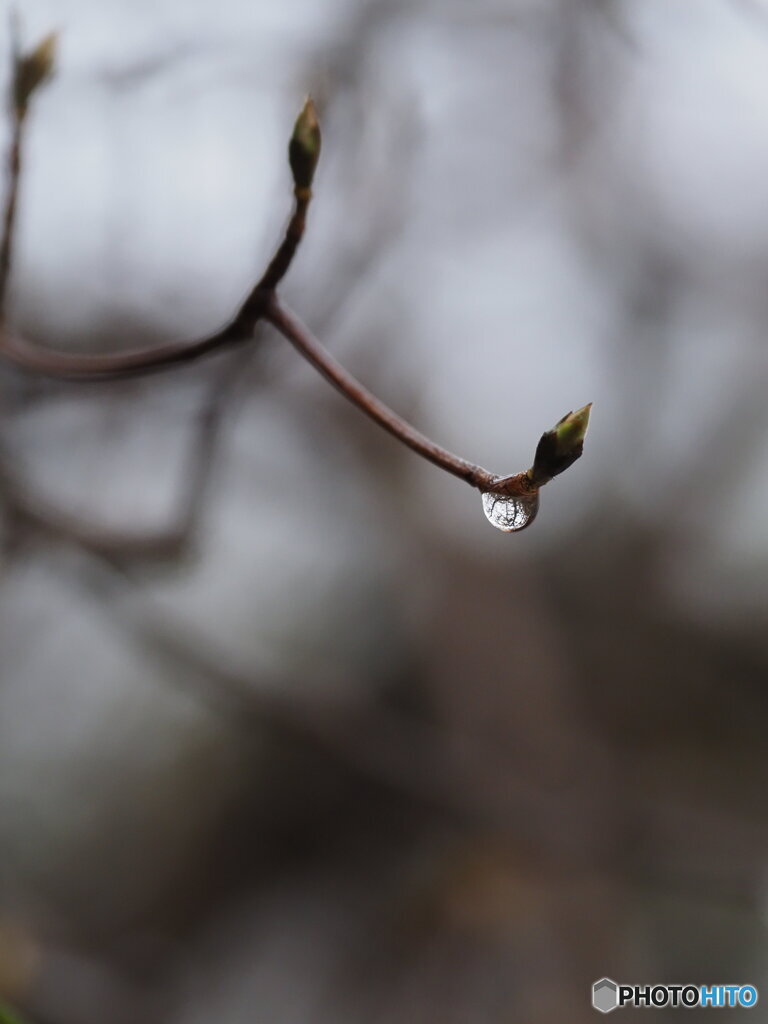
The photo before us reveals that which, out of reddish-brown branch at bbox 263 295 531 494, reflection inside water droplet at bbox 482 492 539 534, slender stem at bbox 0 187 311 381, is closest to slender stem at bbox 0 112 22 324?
slender stem at bbox 0 187 311 381

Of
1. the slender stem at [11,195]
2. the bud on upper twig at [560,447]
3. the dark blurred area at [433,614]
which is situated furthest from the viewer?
the dark blurred area at [433,614]

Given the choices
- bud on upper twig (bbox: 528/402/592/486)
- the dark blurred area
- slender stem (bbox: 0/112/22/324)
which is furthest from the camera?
the dark blurred area

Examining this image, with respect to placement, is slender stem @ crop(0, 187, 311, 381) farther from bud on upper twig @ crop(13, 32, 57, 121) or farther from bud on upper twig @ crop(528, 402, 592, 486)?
bud on upper twig @ crop(528, 402, 592, 486)

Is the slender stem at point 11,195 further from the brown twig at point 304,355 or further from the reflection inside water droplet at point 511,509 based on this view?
the reflection inside water droplet at point 511,509

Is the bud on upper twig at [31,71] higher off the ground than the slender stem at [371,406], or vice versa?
the bud on upper twig at [31,71]

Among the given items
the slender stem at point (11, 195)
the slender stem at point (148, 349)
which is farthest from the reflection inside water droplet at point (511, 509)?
the slender stem at point (11, 195)

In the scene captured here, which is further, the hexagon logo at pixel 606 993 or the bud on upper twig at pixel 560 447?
the hexagon logo at pixel 606 993
